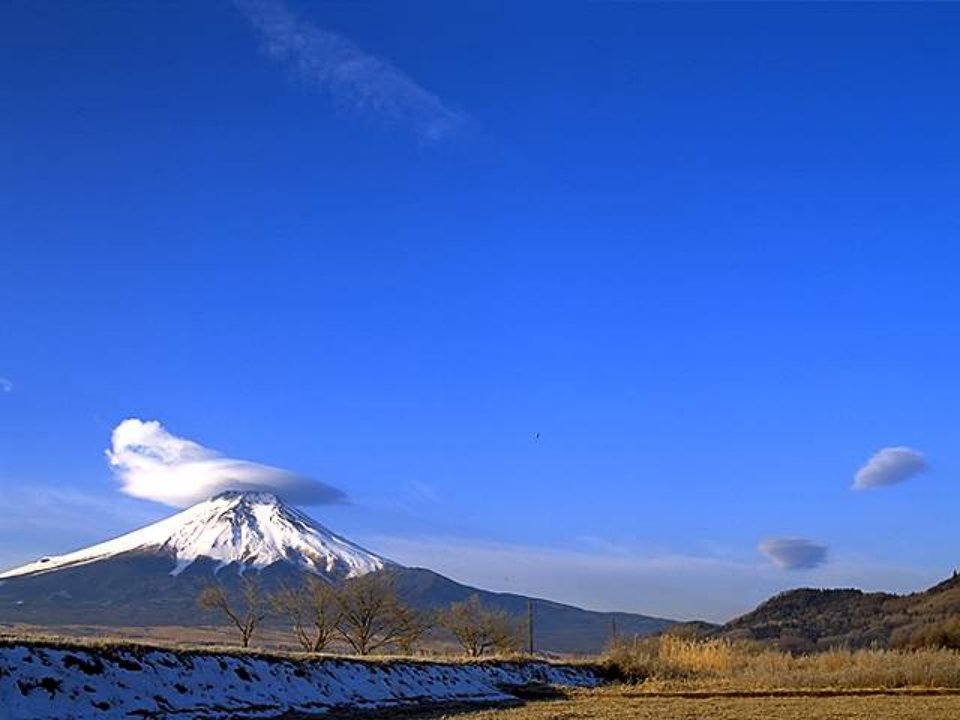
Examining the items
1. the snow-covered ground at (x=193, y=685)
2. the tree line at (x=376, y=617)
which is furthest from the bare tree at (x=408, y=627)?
the snow-covered ground at (x=193, y=685)

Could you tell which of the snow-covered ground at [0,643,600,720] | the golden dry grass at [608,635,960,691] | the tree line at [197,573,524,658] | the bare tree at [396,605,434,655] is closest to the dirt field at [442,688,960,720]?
the snow-covered ground at [0,643,600,720]

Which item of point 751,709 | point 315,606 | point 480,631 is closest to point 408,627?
point 480,631

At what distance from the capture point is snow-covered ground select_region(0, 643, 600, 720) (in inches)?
963

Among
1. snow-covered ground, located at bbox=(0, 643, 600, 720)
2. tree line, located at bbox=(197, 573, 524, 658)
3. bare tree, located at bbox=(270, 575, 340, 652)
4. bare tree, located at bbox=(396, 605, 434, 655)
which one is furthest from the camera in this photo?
tree line, located at bbox=(197, 573, 524, 658)

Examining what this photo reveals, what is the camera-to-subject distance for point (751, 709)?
3089 centimetres

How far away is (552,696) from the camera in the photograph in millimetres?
45125

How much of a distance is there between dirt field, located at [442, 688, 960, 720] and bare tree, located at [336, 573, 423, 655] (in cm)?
4444

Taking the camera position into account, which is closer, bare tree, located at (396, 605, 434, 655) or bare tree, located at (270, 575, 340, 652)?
bare tree, located at (270, 575, 340, 652)

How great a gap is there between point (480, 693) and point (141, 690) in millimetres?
21427

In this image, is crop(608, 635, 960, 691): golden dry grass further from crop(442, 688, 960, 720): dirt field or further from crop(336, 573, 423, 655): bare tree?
crop(336, 573, 423, 655): bare tree

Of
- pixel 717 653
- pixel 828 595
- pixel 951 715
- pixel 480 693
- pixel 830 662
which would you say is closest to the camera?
pixel 951 715

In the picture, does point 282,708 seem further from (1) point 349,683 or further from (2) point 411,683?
(2) point 411,683

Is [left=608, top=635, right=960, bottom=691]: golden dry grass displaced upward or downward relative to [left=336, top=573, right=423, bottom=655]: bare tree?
downward

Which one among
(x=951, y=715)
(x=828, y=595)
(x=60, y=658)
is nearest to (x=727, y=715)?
(x=951, y=715)
